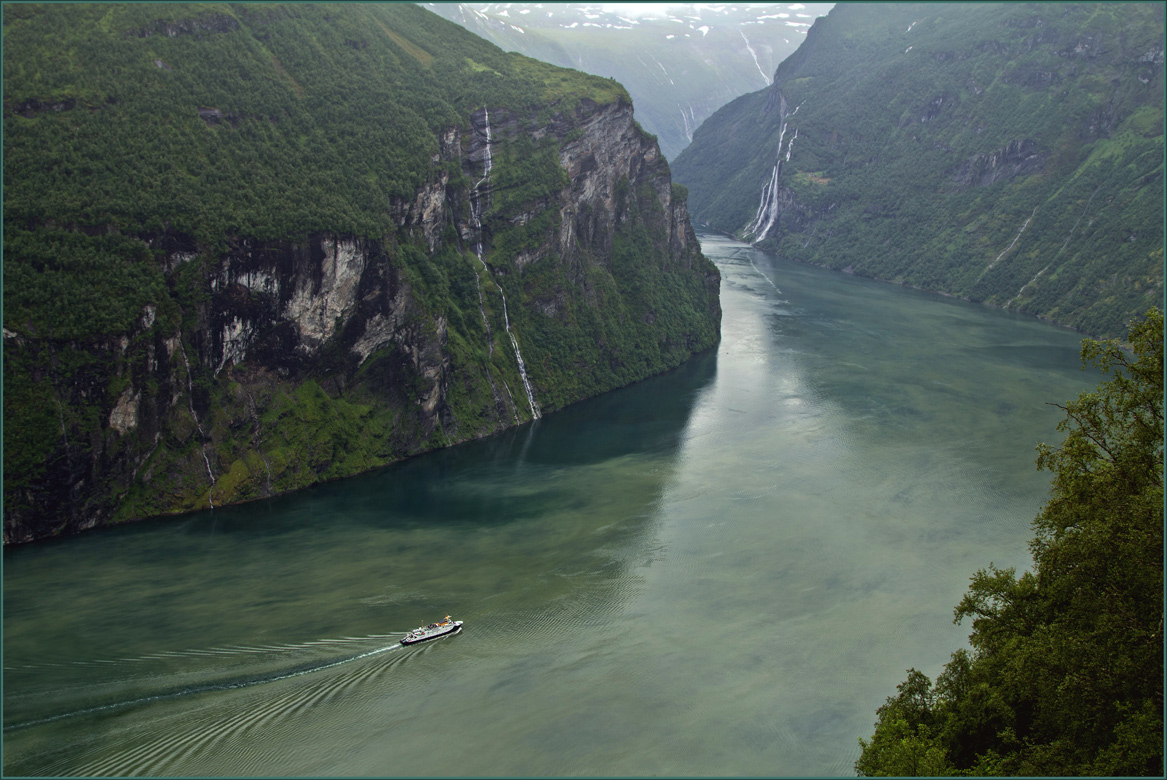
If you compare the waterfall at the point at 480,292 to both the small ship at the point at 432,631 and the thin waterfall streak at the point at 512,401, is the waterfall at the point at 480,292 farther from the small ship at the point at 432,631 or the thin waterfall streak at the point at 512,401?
the small ship at the point at 432,631

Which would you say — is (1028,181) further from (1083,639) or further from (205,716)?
(205,716)

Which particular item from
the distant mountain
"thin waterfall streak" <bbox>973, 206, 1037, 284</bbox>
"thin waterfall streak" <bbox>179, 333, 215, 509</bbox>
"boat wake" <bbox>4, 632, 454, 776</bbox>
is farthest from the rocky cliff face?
"thin waterfall streak" <bbox>973, 206, 1037, 284</bbox>

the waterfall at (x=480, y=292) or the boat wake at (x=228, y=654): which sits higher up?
the waterfall at (x=480, y=292)

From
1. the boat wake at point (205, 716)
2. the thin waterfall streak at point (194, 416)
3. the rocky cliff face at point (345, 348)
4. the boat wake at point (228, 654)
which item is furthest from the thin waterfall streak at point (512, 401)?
the boat wake at point (205, 716)

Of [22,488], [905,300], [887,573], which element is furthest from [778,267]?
[22,488]

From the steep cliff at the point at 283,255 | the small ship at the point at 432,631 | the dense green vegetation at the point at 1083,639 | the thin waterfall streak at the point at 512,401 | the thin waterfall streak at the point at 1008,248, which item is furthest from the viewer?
the thin waterfall streak at the point at 1008,248

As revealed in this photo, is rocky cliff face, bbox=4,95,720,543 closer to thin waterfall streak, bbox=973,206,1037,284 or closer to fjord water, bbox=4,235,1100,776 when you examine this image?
fjord water, bbox=4,235,1100,776

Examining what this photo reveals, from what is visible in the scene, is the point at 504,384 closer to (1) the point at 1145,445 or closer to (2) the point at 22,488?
(2) the point at 22,488
